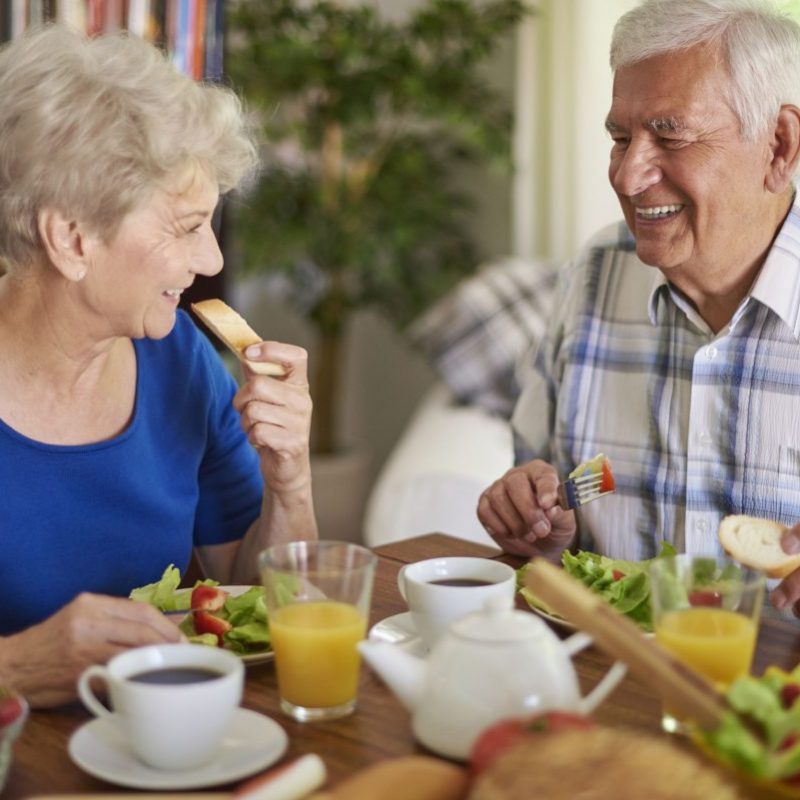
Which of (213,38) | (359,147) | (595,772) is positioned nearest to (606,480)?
(595,772)

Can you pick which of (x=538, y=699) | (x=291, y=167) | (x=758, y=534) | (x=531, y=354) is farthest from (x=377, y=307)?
(x=538, y=699)

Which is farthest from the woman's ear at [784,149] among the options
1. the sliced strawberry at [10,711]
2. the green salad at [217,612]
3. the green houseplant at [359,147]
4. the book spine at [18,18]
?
the green houseplant at [359,147]

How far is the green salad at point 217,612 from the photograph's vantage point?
1268 mm

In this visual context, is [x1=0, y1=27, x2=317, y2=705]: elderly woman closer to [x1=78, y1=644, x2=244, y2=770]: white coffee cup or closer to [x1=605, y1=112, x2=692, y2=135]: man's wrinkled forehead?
[x1=78, y1=644, x2=244, y2=770]: white coffee cup

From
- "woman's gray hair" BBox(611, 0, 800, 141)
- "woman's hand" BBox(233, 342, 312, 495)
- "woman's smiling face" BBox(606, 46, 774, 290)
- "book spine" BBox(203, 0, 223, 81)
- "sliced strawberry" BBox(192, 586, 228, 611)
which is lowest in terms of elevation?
"sliced strawberry" BBox(192, 586, 228, 611)

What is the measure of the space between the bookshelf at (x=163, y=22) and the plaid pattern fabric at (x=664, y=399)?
3.42 ft

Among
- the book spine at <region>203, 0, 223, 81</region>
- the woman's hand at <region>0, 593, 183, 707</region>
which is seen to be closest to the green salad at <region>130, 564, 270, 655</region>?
the woman's hand at <region>0, 593, 183, 707</region>

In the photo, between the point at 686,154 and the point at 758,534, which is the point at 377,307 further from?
the point at 758,534

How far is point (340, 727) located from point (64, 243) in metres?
0.72

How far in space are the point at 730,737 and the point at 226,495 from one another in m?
1.02

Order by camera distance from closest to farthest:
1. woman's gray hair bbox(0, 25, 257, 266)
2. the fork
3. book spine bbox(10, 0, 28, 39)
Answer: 1. woman's gray hair bbox(0, 25, 257, 266)
2. the fork
3. book spine bbox(10, 0, 28, 39)

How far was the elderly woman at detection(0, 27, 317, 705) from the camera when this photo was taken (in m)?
1.44

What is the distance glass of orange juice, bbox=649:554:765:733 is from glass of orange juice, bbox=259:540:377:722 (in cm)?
28

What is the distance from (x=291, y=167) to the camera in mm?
4371
